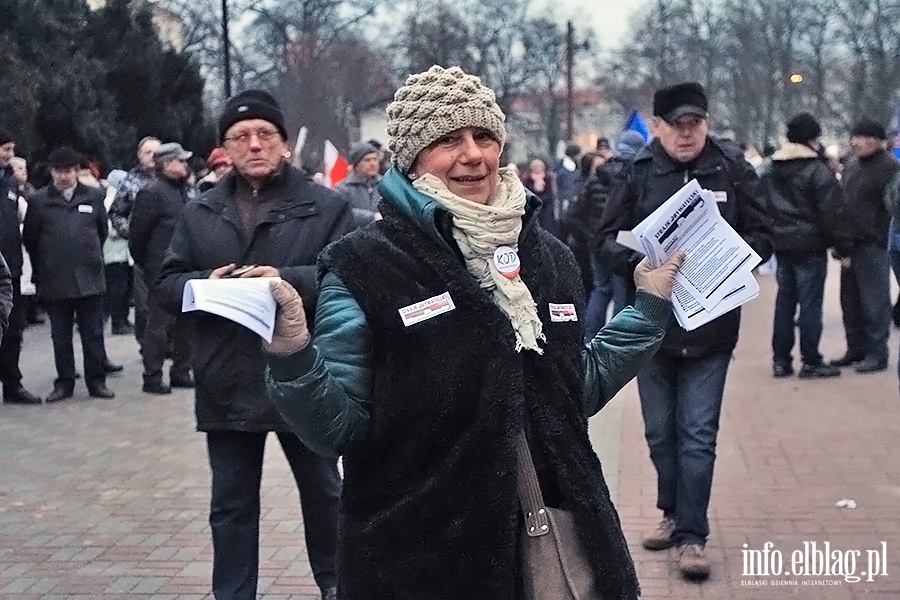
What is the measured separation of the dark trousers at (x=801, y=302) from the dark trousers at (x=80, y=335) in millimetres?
5532

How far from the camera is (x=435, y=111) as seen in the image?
9.29ft

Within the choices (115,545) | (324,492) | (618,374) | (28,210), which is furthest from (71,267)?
(618,374)

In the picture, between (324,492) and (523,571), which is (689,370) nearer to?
(324,492)

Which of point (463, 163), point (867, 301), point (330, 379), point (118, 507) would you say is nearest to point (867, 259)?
point (867, 301)

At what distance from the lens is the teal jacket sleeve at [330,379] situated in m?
2.56

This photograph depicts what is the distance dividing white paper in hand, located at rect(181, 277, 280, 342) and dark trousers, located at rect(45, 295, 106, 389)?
24.7 ft

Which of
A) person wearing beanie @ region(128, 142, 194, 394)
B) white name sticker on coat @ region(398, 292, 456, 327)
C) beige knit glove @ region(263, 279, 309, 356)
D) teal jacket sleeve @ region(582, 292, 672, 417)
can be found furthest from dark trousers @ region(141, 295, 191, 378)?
Answer: beige knit glove @ region(263, 279, 309, 356)

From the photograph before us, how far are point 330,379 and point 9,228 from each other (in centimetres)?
767

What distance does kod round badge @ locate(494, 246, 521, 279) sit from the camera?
2795 mm

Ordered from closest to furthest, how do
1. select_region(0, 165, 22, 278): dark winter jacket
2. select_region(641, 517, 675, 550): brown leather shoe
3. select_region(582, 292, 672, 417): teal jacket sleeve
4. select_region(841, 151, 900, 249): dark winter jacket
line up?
1. select_region(582, 292, 672, 417): teal jacket sleeve
2. select_region(641, 517, 675, 550): brown leather shoe
3. select_region(0, 165, 22, 278): dark winter jacket
4. select_region(841, 151, 900, 249): dark winter jacket

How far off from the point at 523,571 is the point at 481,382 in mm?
441

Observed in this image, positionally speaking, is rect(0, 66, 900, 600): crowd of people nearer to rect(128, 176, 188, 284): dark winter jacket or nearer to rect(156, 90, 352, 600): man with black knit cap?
rect(156, 90, 352, 600): man with black knit cap

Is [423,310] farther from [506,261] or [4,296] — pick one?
[4,296]

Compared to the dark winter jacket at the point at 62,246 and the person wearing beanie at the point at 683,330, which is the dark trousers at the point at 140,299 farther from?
the person wearing beanie at the point at 683,330
